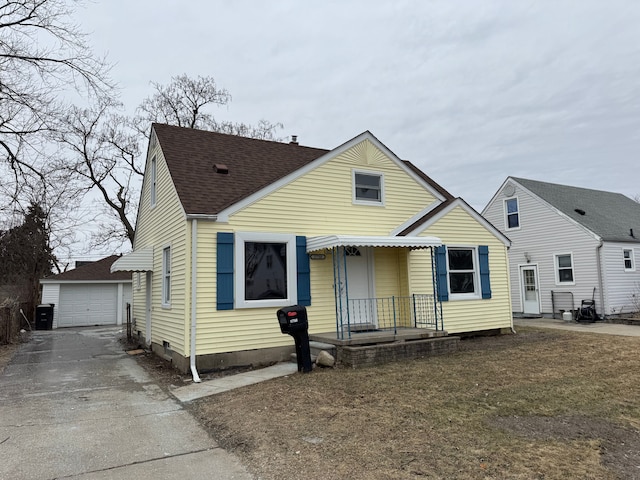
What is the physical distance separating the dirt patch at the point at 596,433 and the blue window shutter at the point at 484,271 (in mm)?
6421

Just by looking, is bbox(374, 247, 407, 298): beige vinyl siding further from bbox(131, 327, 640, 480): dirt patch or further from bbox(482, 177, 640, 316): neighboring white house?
bbox(482, 177, 640, 316): neighboring white house

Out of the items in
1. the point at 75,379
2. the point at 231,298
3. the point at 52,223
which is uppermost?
the point at 52,223

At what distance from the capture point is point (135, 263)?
35.4 ft

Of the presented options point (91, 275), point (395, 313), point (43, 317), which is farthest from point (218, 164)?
point (91, 275)

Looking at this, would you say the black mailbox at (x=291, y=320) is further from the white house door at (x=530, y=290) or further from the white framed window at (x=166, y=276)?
the white house door at (x=530, y=290)

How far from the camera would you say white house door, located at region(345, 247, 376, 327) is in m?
9.69

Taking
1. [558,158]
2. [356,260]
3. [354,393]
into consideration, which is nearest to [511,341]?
[356,260]

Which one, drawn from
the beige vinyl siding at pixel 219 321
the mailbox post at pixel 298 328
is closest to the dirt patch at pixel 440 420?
the mailbox post at pixel 298 328

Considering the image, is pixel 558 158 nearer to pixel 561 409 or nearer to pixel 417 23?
pixel 417 23

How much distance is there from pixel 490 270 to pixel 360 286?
3946mm

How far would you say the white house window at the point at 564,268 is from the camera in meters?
16.5

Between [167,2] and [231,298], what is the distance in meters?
6.78

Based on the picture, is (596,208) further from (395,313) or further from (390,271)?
(395,313)

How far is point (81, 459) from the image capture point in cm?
404
